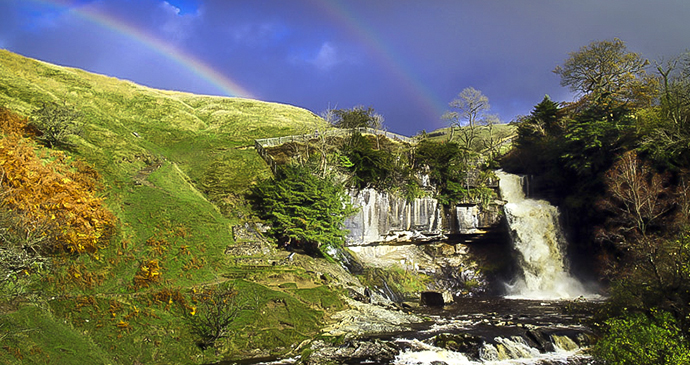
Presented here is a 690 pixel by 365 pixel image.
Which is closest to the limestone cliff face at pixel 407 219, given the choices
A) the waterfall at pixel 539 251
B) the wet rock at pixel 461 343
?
the waterfall at pixel 539 251

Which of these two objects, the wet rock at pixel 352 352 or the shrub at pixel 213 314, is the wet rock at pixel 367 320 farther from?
the shrub at pixel 213 314

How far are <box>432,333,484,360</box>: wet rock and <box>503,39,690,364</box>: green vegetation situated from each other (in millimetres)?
5623

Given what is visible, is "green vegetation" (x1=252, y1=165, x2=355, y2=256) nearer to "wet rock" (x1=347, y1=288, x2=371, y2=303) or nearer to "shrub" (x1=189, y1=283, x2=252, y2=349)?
"wet rock" (x1=347, y1=288, x2=371, y2=303)

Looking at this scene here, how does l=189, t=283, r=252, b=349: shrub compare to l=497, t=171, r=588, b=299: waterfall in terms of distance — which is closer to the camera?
l=189, t=283, r=252, b=349: shrub

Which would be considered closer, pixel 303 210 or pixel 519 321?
pixel 519 321

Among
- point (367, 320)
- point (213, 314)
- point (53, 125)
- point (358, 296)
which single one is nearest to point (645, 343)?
point (367, 320)

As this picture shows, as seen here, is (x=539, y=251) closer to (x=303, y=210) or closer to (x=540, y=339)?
(x=540, y=339)

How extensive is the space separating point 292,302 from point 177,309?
20.7 ft

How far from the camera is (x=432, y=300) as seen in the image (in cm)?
3516

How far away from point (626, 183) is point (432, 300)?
2009 cm

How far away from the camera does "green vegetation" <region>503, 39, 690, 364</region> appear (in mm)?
12813

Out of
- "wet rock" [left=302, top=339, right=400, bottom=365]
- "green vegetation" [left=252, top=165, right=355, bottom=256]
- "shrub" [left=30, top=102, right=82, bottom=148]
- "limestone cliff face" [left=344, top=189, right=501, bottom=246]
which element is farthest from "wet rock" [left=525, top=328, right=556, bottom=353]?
"shrub" [left=30, top=102, right=82, bottom=148]

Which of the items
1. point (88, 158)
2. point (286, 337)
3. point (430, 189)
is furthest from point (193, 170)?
point (286, 337)

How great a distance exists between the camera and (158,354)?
52.7 ft
